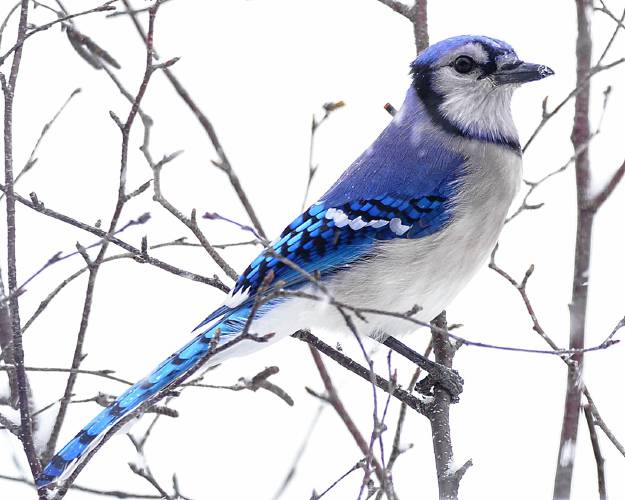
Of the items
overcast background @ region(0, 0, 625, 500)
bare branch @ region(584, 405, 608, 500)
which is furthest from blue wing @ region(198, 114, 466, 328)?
bare branch @ region(584, 405, 608, 500)

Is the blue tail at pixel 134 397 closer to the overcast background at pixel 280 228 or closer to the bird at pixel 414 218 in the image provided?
the bird at pixel 414 218

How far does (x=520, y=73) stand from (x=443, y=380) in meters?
1.09

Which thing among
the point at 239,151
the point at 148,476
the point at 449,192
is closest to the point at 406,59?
the point at 239,151

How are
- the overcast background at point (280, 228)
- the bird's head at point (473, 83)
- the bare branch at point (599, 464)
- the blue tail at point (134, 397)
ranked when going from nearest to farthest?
the bare branch at point (599, 464) → the blue tail at point (134, 397) → the bird's head at point (473, 83) → the overcast background at point (280, 228)

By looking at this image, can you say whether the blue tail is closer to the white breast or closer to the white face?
the white breast

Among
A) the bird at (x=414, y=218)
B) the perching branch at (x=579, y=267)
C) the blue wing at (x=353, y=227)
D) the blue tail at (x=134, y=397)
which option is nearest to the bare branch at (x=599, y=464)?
the perching branch at (x=579, y=267)

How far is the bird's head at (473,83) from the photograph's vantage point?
3467 millimetres

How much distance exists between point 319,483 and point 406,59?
8.82ft

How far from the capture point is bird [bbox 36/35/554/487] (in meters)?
3.28

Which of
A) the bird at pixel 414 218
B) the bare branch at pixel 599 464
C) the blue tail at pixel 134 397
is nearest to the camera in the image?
the bare branch at pixel 599 464

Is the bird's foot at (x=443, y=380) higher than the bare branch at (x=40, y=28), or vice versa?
the bare branch at (x=40, y=28)

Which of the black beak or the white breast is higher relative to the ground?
the black beak

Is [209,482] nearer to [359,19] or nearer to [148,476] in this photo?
[148,476]

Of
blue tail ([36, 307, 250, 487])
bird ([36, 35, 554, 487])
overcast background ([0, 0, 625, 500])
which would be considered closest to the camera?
blue tail ([36, 307, 250, 487])
